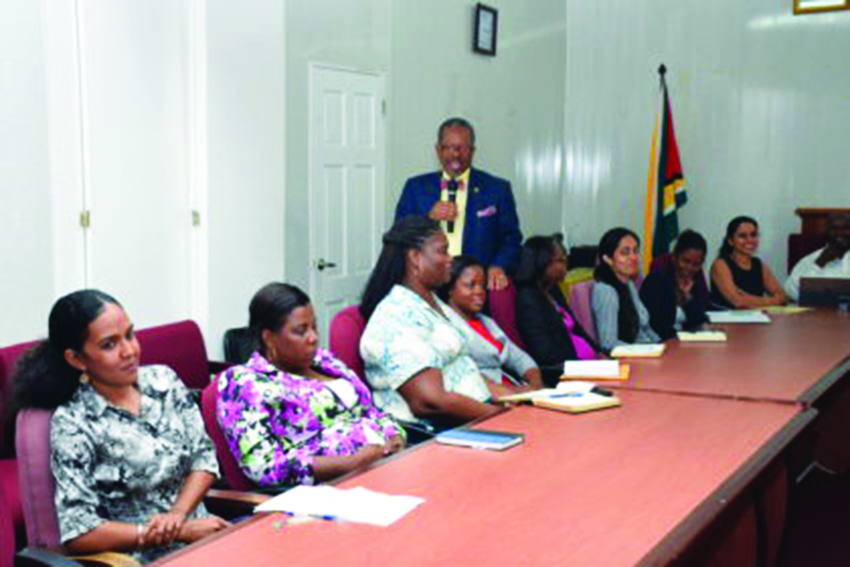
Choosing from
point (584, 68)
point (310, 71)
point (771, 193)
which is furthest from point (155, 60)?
point (771, 193)

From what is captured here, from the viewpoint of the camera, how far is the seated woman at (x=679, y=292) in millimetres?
5301

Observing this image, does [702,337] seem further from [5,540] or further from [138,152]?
[5,540]

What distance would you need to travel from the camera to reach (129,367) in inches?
98.2

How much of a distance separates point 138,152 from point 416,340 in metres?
1.93

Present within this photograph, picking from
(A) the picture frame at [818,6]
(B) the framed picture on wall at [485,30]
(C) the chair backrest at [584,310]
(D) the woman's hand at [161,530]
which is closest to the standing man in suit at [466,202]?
(C) the chair backrest at [584,310]

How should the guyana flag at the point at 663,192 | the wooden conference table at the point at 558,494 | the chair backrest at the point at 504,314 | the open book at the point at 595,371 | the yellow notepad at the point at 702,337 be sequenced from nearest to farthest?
the wooden conference table at the point at 558,494 < the open book at the point at 595,371 < the chair backrest at the point at 504,314 < the yellow notepad at the point at 702,337 < the guyana flag at the point at 663,192

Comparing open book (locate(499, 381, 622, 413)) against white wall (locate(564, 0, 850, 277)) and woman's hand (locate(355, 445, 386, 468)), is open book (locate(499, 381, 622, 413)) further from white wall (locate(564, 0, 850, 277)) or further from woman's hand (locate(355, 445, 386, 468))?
white wall (locate(564, 0, 850, 277))

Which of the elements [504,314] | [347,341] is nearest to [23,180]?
[347,341]

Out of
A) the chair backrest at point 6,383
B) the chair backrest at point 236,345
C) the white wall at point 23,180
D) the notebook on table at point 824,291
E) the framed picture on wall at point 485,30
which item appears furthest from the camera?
the framed picture on wall at point 485,30

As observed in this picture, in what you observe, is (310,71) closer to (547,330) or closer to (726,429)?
(547,330)

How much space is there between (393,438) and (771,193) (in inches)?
237

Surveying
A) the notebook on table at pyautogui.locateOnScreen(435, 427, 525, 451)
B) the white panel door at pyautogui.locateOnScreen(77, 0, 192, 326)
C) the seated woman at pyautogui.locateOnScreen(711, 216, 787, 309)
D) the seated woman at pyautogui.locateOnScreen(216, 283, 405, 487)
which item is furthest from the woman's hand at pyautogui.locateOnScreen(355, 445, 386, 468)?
the seated woman at pyautogui.locateOnScreen(711, 216, 787, 309)

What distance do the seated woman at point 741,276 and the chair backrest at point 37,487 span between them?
4877 mm

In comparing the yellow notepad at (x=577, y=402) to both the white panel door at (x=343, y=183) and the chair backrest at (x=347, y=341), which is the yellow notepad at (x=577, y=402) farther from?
the white panel door at (x=343, y=183)
